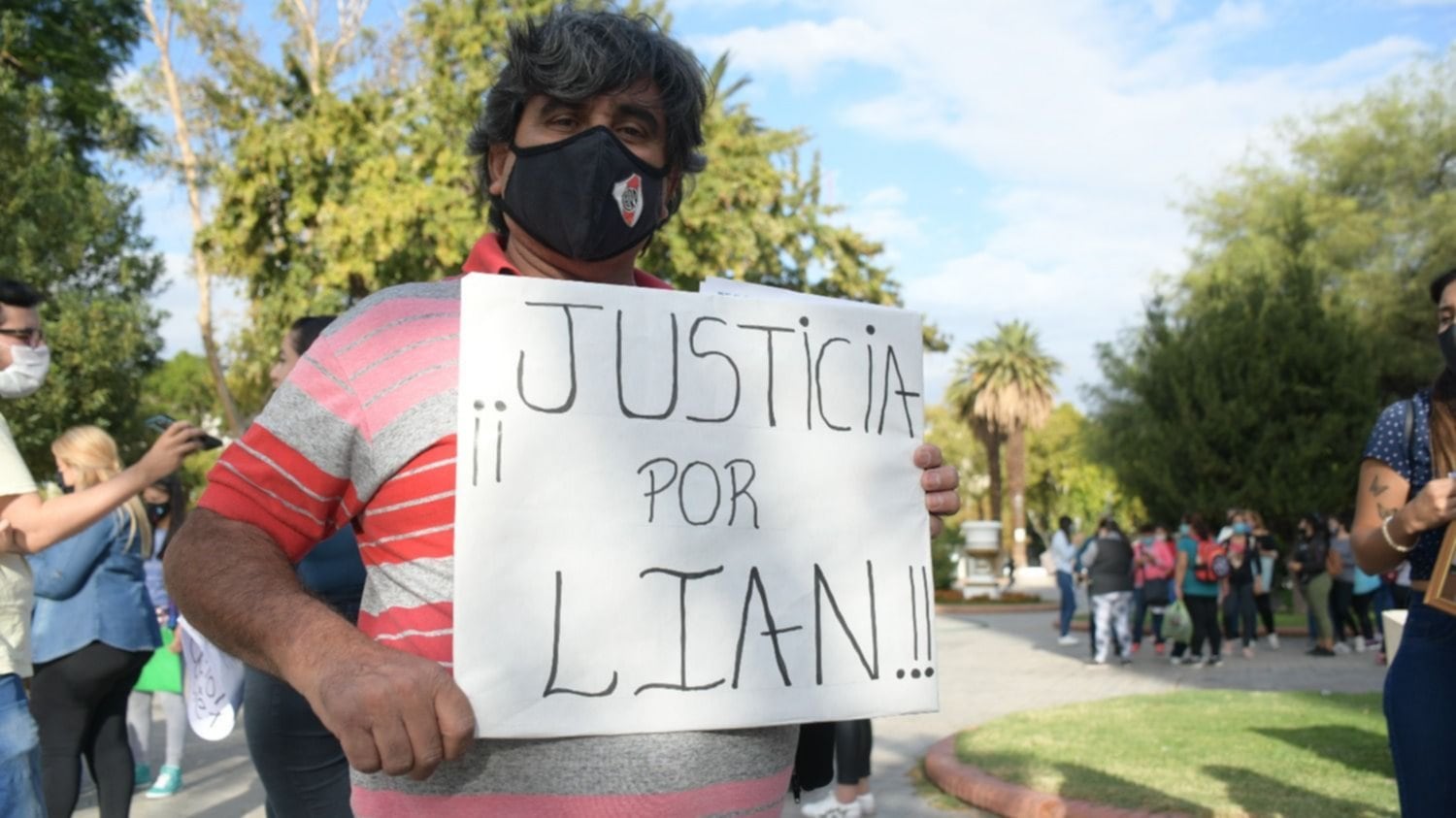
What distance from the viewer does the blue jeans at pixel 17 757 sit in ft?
10.4

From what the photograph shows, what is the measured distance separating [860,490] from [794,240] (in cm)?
1850

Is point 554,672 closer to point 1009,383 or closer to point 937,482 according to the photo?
point 937,482

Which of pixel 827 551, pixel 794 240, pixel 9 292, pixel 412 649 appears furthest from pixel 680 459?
pixel 794 240

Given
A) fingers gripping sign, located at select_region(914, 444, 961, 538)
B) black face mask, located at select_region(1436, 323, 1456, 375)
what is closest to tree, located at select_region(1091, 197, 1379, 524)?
black face mask, located at select_region(1436, 323, 1456, 375)

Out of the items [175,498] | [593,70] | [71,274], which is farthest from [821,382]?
[71,274]

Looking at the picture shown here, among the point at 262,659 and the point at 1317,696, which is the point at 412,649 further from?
the point at 1317,696

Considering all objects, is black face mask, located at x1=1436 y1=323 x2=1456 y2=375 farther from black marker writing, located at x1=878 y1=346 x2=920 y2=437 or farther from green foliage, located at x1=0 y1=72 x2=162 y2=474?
green foliage, located at x1=0 y1=72 x2=162 y2=474

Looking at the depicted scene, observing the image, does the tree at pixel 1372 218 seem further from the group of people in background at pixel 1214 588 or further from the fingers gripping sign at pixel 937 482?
the fingers gripping sign at pixel 937 482

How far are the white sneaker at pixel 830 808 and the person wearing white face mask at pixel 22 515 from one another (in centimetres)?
423

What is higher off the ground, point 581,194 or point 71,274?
point 71,274

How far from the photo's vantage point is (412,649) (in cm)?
169

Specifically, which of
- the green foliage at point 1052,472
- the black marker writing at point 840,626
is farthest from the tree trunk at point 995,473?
the black marker writing at point 840,626

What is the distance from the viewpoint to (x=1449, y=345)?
346 centimetres

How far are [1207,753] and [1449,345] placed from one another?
515cm
